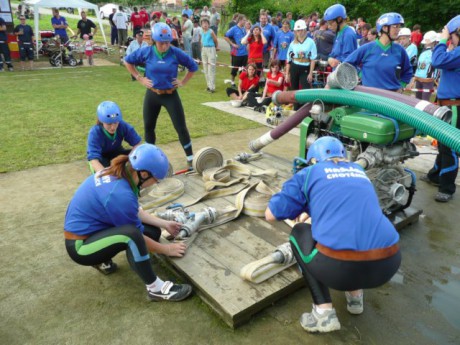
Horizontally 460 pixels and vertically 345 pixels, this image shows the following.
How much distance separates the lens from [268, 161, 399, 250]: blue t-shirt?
2354mm

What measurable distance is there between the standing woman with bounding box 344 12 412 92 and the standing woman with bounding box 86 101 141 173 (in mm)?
2734

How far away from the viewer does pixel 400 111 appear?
3564 millimetres

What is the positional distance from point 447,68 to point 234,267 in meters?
3.53

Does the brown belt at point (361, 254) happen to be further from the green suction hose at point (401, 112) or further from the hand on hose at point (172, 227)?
the hand on hose at point (172, 227)

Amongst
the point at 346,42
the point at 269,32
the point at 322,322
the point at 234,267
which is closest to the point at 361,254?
the point at 322,322

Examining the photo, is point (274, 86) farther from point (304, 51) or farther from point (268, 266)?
point (268, 266)

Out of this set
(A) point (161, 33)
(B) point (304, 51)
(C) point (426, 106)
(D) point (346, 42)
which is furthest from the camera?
(B) point (304, 51)

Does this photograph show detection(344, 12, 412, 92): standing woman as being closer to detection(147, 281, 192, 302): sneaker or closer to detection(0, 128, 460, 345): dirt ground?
detection(0, 128, 460, 345): dirt ground

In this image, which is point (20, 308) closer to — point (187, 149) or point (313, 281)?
point (313, 281)

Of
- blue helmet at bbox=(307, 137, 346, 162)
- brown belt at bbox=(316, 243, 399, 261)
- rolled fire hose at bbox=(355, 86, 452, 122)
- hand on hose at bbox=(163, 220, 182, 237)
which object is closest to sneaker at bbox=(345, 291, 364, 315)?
brown belt at bbox=(316, 243, 399, 261)

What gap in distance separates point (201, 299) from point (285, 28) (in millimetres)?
9732

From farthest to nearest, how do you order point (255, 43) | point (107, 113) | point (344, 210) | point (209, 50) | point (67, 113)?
point (209, 50) < point (255, 43) < point (67, 113) < point (107, 113) < point (344, 210)

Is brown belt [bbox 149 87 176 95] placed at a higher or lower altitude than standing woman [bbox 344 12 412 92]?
lower

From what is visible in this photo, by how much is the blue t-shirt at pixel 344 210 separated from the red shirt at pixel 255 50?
8.75 metres
